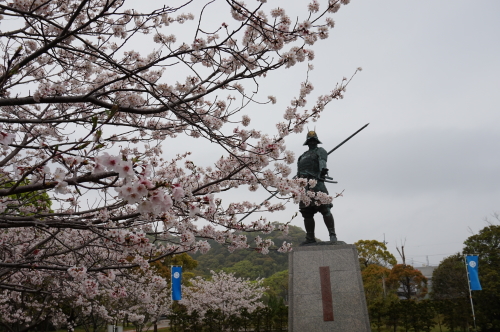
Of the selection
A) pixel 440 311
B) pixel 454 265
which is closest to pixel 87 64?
pixel 440 311

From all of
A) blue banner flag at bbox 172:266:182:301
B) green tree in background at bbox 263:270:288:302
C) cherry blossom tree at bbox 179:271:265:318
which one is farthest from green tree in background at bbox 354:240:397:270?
blue banner flag at bbox 172:266:182:301

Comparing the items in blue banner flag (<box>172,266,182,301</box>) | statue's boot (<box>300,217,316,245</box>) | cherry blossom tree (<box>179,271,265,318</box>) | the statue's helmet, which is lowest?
cherry blossom tree (<box>179,271,265,318</box>)

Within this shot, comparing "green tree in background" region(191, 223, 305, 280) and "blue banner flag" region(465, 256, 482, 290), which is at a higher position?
"green tree in background" region(191, 223, 305, 280)

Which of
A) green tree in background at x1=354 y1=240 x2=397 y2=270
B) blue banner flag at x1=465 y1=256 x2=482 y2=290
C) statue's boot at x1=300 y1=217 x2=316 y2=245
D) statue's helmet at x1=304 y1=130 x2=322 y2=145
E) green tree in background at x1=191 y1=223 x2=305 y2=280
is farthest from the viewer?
green tree in background at x1=191 y1=223 x2=305 y2=280

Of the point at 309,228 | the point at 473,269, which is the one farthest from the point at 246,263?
the point at 309,228

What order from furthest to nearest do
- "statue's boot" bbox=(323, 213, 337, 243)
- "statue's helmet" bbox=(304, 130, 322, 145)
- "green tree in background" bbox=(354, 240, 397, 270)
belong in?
"green tree in background" bbox=(354, 240, 397, 270) < "statue's helmet" bbox=(304, 130, 322, 145) < "statue's boot" bbox=(323, 213, 337, 243)

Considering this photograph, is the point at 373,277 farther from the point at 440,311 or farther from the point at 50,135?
the point at 50,135

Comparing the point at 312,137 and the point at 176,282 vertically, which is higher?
the point at 312,137

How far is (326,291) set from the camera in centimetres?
655

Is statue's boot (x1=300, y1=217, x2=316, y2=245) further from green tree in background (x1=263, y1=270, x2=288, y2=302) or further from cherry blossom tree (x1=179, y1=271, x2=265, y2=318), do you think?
green tree in background (x1=263, y1=270, x2=288, y2=302)

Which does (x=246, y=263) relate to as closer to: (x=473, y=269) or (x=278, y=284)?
(x=278, y=284)

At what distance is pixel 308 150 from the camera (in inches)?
328

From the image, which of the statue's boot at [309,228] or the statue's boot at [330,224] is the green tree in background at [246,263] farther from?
the statue's boot at [330,224]

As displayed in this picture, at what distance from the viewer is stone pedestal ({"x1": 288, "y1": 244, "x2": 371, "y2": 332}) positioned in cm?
623
